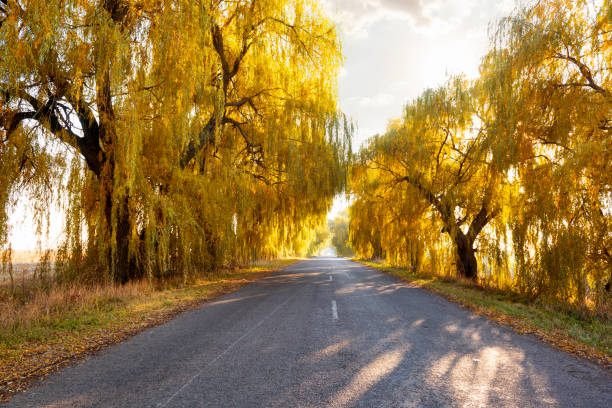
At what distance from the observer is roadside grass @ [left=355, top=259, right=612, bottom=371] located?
16.0ft

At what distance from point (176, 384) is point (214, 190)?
7681mm

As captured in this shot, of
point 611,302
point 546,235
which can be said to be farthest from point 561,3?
point 611,302

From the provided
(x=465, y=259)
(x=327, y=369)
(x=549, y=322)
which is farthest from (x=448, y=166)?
(x=327, y=369)

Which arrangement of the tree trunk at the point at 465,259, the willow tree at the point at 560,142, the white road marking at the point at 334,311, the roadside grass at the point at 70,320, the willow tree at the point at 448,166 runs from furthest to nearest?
the tree trunk at the point at 465,259, the willow tree at the point at 448,166, the willow tree at the point at 560,142, the white road marking at the point at 334,311, the roadside grass at the point at 70,320

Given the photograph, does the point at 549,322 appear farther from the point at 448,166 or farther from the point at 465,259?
the point at 465,259

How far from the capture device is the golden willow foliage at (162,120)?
24.4 ft

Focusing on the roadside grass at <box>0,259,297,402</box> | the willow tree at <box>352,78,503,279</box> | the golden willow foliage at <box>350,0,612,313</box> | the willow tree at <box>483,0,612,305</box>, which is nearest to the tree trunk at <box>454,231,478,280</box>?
the willow tree at <box>352,78,503,279</box>

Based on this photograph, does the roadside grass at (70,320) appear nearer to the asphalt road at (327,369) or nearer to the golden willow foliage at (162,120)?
the asphalt road at (327,369)

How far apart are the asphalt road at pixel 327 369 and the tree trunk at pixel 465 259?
8.18 metres

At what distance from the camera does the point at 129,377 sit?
3816 millimetres

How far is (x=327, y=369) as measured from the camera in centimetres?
395

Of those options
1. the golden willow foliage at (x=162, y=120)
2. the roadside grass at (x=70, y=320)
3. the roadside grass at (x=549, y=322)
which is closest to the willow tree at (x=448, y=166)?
the golden willow foliage at (x=162, y=120)

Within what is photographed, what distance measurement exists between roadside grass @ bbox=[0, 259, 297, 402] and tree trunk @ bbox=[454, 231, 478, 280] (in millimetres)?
9981

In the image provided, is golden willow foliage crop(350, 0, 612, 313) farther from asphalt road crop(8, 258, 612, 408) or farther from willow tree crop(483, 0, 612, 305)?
asphalt road crop(8, 258, 612, 408)
